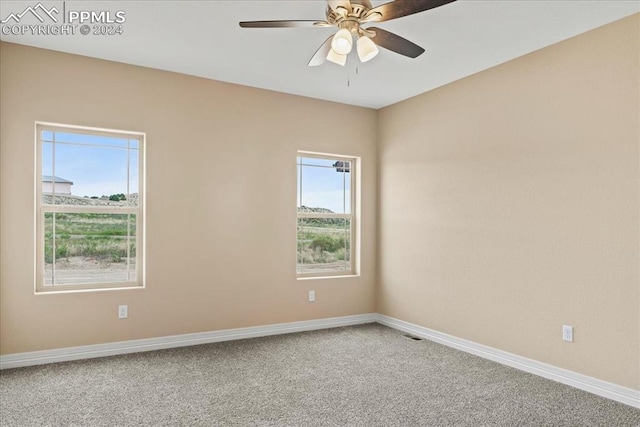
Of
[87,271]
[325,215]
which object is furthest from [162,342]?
[325,215]

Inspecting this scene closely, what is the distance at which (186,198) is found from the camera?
409cm

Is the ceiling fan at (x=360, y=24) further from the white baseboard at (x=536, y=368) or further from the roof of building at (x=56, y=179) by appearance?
the white baseboard at (x=536, y=368)

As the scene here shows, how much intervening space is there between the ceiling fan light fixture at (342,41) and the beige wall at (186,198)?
227 centimetres

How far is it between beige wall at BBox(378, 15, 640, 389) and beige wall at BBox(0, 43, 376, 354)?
92cm

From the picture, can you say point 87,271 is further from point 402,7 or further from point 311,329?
point 402,7

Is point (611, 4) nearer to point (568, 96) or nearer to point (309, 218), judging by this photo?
point (568, 96)

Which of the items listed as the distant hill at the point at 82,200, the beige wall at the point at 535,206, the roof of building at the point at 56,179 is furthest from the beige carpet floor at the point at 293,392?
the roof of building at the point at 56,179

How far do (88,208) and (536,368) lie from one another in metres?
4.14

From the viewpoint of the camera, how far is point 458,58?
3609 mm

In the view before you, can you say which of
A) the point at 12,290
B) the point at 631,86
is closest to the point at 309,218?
the point at 12,290

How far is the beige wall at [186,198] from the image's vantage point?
3424 millimetres

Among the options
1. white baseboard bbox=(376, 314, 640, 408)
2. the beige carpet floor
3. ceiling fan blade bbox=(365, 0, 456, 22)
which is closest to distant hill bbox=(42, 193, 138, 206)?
the beige carpet floor

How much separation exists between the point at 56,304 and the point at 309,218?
8.71 feet

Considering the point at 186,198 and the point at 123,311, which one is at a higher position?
the point at 186,198
